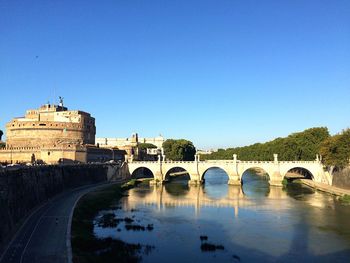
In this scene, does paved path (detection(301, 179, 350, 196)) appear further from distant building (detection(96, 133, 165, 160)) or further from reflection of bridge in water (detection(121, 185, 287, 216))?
distant building (detection(96, 133, 165, 160))

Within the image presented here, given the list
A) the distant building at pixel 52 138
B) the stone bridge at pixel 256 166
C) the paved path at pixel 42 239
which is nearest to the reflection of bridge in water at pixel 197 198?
the stone bridge at pixel 256 166

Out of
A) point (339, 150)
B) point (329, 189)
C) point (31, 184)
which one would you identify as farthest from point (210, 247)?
point (339, 150)

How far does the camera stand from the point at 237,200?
128 ft

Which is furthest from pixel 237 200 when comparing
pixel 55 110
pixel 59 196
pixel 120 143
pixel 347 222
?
pixel 120 143

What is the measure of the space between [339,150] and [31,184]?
3177 centimetres

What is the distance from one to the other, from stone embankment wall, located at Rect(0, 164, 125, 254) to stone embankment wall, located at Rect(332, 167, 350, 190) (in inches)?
1097

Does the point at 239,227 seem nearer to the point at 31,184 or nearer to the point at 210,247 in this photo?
the point at 210,247

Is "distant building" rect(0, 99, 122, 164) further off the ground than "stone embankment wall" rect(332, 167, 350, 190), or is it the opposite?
"distant building" rect(0, 99, 122, 164)

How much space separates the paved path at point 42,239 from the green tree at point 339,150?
1168 inches

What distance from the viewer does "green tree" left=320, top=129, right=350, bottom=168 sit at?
43844mm

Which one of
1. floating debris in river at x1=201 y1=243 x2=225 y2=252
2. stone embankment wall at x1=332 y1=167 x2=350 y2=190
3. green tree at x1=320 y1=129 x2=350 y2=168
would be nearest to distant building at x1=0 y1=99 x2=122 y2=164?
green tree at x1=320 y1=129 x2=350 y2=168

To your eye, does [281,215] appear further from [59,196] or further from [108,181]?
[108,181]

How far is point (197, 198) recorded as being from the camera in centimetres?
4069

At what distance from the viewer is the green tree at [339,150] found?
144 feet
